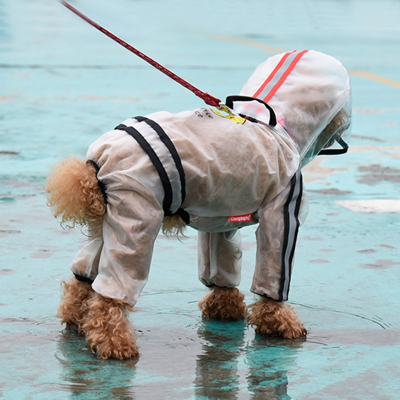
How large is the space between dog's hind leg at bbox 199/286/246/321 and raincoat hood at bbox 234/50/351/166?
0.73m

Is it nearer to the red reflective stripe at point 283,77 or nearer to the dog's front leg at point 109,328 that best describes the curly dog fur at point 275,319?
the dog's front leg at point 109,328

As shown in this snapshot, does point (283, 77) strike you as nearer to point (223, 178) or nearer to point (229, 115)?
point (229, 115)

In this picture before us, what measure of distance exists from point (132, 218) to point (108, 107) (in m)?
6.12

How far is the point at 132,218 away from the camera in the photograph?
346 cm

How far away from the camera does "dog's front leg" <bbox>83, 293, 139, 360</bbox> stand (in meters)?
3.54

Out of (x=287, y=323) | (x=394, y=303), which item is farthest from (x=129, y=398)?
(x=394, y=303)

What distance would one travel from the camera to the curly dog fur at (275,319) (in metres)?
3.89

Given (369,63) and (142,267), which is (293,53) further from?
(369,63)

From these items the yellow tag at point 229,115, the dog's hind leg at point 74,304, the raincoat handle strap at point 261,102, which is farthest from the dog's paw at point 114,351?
the raincoat handle strap at point 261,102

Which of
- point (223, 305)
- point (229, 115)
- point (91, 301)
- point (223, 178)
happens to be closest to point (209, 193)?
point (223, 178)

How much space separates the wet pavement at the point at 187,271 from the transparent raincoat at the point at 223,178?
313 mm

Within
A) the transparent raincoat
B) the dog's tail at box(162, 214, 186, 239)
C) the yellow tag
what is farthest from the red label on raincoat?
the yellow tag

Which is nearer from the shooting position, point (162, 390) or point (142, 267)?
point (162, 390)

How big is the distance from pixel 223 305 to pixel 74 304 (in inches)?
28.5
